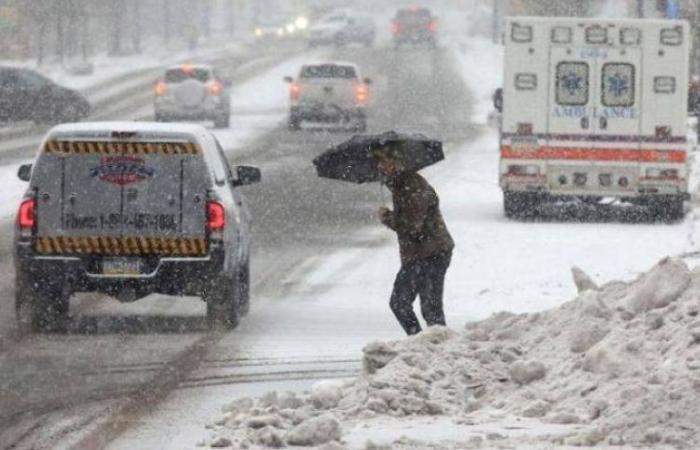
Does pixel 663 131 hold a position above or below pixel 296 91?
above

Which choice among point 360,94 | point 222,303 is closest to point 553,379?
point 222,303

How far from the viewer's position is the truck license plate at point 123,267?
1783 centimetres

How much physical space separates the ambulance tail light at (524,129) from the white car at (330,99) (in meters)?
23.9

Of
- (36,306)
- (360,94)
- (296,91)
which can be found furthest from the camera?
(296,91)

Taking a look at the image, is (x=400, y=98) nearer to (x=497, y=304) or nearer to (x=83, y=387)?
(x=497, y=304)

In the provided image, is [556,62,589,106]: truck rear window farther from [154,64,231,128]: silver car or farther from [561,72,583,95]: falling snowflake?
[154,64,231,128]: silver car

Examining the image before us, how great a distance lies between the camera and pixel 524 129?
3070cm

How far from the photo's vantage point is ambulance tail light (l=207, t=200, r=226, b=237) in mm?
17750

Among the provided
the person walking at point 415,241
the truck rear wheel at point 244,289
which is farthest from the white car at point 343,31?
the person walking at point 415,241

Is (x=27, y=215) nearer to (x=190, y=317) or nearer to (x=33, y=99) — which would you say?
(x=190, y=317)

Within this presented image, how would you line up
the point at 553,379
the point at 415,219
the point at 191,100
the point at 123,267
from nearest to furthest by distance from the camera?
the point at 553,379 < the point at 415,219 < the point at 123,267 < the point at 191,100

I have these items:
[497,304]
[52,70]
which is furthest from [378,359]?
[52,70]

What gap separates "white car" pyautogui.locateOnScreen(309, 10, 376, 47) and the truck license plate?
8192 centimetres

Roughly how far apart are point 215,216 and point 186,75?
38.2 m
